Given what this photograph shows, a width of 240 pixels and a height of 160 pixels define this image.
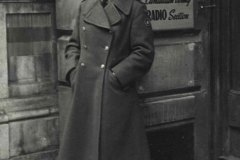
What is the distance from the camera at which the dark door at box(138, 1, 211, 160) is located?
6090 mm

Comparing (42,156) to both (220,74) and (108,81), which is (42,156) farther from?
(220,74)

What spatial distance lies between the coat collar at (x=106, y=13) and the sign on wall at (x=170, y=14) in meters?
0.80

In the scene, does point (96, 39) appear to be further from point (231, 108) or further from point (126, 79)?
point (231, 108)

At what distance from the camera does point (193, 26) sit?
6.37 m

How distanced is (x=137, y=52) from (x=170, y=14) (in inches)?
47.9

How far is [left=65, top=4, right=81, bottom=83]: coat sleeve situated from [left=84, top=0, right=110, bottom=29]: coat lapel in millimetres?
186

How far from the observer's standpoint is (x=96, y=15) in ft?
16.8

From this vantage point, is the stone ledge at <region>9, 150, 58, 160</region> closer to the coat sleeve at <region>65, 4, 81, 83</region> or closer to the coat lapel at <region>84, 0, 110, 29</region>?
the coat sleeve at <region>65, 4, 81, 83</region>

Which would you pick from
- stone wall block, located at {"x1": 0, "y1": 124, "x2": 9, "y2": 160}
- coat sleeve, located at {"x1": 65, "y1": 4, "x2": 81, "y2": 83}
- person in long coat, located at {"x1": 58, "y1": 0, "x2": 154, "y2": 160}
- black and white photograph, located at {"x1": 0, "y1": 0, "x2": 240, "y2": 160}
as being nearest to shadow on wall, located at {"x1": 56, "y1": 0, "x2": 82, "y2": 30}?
black and white photograph, located at {"x1": 0, "y1": 0, "x2": 240, "y2": 160}

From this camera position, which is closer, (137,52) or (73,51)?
(137,52)

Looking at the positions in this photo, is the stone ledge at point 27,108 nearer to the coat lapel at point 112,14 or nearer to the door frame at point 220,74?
the coat lapel at point 112,14

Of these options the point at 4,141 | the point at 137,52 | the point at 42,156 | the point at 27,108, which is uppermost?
the point at 137,52

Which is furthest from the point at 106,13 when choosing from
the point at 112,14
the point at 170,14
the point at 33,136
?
the point at 33,136

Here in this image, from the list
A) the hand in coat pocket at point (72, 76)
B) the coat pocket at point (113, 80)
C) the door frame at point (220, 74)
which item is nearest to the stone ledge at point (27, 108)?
the hand in coat pocket at point (72, 76)
